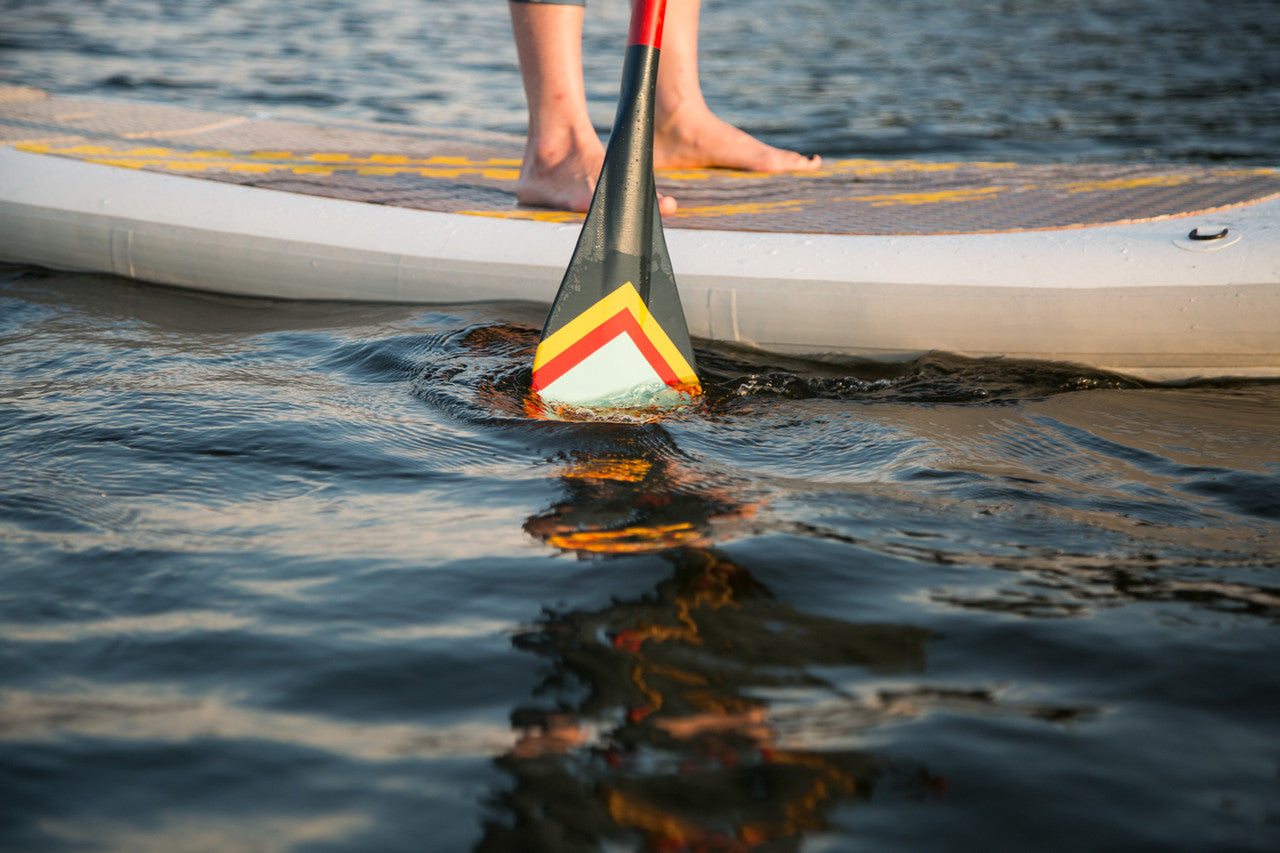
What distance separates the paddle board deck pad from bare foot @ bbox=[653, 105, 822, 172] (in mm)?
54

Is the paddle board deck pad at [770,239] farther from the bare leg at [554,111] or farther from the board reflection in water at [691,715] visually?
the board reflection in water at [691,715]

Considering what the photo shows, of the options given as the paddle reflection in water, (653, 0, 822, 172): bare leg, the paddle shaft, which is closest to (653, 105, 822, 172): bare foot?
(653, 0, 822, 172): bare leg

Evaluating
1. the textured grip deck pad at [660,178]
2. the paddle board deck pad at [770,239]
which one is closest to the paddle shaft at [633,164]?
the paddle board deck pad at [770,239]

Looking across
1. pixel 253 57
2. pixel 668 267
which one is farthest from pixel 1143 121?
pixel 253 57

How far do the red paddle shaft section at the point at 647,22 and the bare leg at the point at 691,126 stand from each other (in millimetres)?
1042

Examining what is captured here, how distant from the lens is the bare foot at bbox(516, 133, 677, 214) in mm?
2643

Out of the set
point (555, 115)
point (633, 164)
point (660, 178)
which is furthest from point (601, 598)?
point (660, 178)

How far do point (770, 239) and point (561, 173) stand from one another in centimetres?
61

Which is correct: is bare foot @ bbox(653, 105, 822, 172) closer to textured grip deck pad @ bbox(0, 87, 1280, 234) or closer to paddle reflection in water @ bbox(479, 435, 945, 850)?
textured grip deck pad @ bbox(0, 87, 1280, 234)

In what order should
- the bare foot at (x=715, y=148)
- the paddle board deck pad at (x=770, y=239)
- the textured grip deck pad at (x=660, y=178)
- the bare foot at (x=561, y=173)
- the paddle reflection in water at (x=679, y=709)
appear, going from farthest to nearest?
the bare foot at (x=715, y=148), the bare foot at (x=561, y=173), the textured grip deck pad at (x=660, y=178), the paddle board deck pad at (x=770, y=239), the paddle reflection in water at (x=679, y=709)

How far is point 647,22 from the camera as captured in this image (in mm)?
2020

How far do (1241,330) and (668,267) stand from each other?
1.10 metres

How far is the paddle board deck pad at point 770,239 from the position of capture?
7.01 ft

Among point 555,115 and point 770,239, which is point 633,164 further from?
point 555,115
